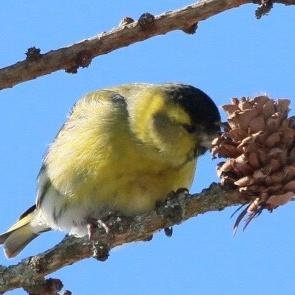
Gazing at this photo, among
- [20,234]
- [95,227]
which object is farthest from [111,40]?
[20,234]

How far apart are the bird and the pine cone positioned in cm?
87

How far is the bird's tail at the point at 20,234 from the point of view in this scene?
430cm

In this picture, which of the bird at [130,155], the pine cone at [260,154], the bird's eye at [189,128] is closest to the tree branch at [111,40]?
the pine cone at [260,154]

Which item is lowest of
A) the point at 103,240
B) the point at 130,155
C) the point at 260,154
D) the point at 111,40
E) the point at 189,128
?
the point at 103,240

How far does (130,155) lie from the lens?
325 cm

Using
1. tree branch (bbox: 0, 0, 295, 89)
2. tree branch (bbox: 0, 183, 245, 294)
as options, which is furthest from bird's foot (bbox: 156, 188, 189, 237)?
tree branch (bbox: 0, 0, 295, 89)

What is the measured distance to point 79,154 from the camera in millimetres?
3363

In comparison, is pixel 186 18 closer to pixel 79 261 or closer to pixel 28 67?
pixel 28 67

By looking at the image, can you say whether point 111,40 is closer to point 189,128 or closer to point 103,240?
point 103,240

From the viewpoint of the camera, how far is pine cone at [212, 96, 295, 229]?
2.10 meters

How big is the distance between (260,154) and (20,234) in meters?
2.53

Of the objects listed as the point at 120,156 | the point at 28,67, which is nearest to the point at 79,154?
the point at 120,156

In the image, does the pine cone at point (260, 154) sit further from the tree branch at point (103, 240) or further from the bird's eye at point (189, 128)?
the bird's eye at point (189, 128)

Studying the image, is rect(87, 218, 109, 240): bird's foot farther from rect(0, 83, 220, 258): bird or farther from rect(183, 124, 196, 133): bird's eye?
rect(183, 124, 196, 133): bird's eye
